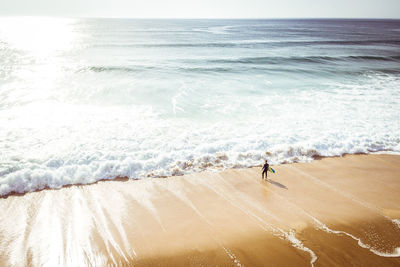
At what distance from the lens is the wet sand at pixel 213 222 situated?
511 centimetres

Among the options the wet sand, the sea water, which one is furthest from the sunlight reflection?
the wet sand

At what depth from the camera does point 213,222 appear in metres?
6.01

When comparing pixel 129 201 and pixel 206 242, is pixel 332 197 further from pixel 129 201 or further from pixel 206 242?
pixel 129 201

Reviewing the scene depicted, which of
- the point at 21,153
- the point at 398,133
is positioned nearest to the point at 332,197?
the point at 398,133

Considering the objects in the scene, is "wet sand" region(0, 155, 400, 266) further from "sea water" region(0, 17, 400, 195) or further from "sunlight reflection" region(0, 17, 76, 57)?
"sunlight reflection" region(0, 17, 76, 57)

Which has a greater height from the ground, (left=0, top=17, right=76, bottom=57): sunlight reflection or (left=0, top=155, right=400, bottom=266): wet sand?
(left=0, top=17, right=76, bottom=57): sunlight reflection

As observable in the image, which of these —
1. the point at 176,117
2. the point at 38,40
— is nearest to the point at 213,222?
the point at 176,117

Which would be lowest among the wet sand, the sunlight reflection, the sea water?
the wet sand

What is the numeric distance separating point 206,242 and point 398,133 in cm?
1110

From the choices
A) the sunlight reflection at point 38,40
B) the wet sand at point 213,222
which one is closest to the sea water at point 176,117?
the wet sand at point 213,222

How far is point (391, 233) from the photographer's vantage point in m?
5.64

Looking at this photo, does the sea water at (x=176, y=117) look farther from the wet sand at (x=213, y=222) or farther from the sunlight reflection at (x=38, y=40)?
the sunlight reflection at (x=38, y=40)

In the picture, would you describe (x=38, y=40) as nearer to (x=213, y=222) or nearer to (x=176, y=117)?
(x=176, y=117)

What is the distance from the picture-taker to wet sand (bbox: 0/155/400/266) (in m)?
5.11
